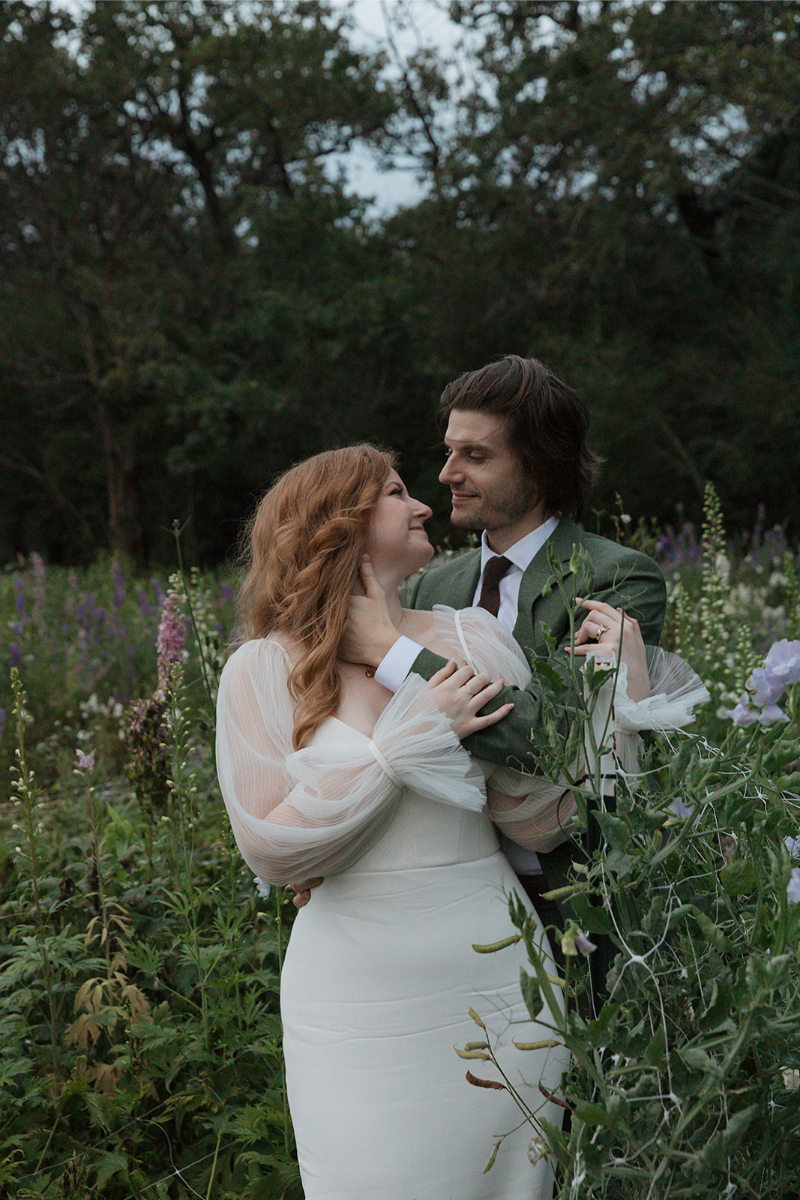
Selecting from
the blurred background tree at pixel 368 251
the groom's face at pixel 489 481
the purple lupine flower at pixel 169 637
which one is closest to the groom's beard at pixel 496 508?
the groom's face at pixel 489 481

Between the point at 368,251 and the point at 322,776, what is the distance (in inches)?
596

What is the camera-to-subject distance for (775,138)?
1491cm

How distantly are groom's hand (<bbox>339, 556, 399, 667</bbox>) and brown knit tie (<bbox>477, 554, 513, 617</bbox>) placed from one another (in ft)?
1.94

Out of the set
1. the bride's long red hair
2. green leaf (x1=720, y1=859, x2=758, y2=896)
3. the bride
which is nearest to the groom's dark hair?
the bride's long red hair

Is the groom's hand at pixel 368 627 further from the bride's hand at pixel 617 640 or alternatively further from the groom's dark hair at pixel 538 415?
the groom's dark hair at pixel 538 415

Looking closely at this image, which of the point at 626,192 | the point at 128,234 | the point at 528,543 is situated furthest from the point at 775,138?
the point at 528,543

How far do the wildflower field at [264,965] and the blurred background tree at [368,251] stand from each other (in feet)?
32.2

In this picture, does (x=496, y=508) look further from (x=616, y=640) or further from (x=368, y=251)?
(x=368, y=251)

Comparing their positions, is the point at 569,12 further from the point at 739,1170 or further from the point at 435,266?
the point at 739,1170

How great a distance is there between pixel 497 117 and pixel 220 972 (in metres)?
14.5

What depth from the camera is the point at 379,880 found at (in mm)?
1935

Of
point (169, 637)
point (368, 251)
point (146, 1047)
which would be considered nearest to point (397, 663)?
point (169, 637)

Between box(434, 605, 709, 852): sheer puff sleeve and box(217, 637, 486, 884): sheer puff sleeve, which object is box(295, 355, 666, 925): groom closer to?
box(434, 605, 709, 852): sheer puff sleeve

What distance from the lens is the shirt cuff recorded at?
1982 mm
